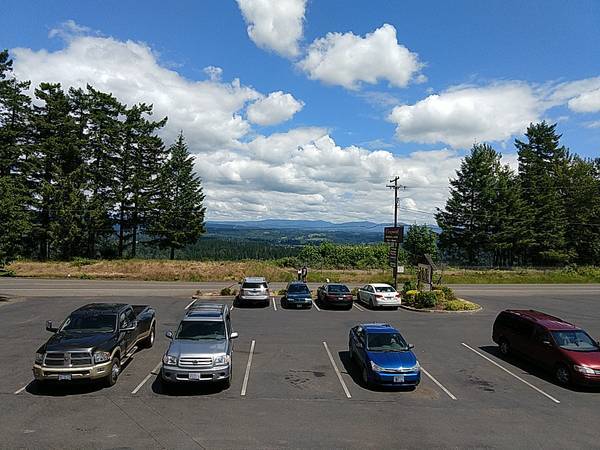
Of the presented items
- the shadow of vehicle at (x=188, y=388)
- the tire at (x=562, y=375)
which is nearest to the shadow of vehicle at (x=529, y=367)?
the tire at (x=562, y=375)

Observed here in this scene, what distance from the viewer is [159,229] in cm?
5344

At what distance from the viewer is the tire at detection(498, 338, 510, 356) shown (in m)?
16.2

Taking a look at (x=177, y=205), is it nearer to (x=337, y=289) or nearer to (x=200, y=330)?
(x=337, y=289)

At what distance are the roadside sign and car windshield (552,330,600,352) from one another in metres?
18.4

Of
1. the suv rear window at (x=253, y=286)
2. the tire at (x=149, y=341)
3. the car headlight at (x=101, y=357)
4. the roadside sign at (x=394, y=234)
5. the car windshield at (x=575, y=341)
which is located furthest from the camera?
the roadside sign at (x=394, y=234)

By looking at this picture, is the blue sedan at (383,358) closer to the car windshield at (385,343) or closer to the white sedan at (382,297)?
the car windshield at (385,343)

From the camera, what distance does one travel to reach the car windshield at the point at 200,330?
1249cm

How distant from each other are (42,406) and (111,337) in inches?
91.4

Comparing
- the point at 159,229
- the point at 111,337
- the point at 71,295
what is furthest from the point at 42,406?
the point at 159,229

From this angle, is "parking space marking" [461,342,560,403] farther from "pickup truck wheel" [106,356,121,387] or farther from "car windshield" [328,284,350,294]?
"pickup truck wheel" [106,356,121,387]

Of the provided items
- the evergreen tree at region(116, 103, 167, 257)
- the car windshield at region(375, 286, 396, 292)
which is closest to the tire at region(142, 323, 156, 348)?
the car windshield at region(375, 286, 396, 292)

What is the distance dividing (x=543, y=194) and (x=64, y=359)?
206 ft

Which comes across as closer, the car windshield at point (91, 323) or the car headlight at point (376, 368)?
the car headlight at point (376, 368)

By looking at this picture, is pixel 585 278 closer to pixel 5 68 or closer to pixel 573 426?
pixel 573 426
